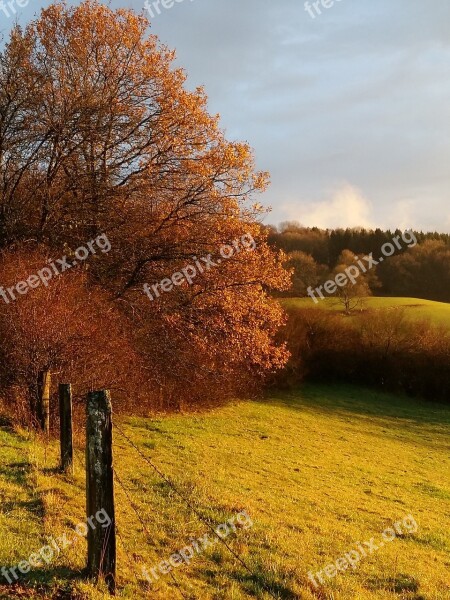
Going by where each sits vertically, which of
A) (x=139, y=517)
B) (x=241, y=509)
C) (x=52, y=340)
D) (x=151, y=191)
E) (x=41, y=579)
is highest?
(x=151, y=191)

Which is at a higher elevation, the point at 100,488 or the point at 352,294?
the point at 100,488

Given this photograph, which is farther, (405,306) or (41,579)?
(405,306)

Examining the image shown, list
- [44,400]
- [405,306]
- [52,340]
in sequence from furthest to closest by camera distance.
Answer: [405,306], [52,340], [44,400]

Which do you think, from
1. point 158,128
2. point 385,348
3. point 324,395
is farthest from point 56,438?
point 385,348

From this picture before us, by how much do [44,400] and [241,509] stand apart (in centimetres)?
610

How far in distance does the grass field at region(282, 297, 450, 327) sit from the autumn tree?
23639 mm

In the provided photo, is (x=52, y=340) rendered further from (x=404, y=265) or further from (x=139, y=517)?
(x=404, y=265)

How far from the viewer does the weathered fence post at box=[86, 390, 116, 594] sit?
5.33m

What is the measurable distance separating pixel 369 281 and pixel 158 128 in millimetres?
62224

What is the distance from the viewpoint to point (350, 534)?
962 centimetres

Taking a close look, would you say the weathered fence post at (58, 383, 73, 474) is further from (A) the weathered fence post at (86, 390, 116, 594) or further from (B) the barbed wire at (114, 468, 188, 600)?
(A) the weathered fence post at (86, 390, 116, 594)

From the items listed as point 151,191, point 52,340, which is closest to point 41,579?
point 52,340

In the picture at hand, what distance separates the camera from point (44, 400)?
42.2 ft

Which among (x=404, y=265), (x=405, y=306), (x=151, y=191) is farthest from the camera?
(x=404, y=265)
